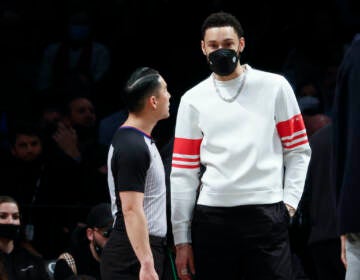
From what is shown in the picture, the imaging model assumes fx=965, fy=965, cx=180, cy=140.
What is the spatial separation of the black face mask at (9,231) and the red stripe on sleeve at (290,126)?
9.15ft

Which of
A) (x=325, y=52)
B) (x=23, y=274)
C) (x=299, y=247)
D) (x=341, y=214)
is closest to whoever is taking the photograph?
(x=341, y=214)

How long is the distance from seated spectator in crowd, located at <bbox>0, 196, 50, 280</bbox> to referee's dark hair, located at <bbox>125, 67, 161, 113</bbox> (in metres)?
2.22

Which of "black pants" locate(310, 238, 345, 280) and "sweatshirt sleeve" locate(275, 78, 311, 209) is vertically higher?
"sweatshirt sleeve" locate(275, 78, 311, 209)

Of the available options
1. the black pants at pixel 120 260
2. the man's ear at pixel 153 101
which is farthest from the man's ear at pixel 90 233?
the man's ear at pixel 153 101

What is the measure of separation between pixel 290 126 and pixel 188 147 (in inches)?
17.6

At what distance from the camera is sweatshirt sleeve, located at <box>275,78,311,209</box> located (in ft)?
13.2

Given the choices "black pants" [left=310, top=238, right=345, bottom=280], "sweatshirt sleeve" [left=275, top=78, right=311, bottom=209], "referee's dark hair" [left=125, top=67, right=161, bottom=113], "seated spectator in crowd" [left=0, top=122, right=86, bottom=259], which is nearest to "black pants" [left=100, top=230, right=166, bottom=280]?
"referee's dark hair" [left=125, top=67, right=161, bottom=113]

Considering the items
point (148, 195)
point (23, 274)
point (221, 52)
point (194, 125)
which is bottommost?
point (23, 274)

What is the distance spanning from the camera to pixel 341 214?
3.06 m

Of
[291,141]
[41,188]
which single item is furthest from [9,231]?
[291,141]

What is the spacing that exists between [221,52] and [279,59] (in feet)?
16.7

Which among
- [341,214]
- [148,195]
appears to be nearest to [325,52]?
[148,195]

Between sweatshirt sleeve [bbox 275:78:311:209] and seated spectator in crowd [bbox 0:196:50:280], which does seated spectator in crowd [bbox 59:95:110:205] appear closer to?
seated spectator in crowd [bbox 0:196:50:280]

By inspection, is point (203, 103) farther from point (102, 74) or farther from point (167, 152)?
point (102, 74)
